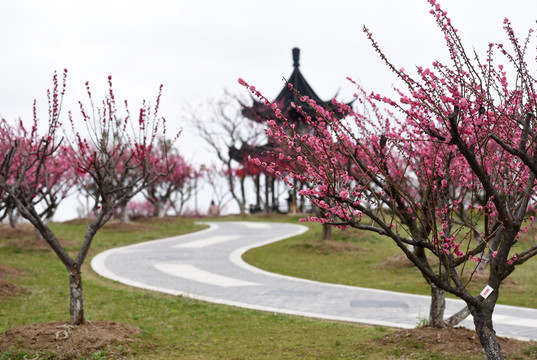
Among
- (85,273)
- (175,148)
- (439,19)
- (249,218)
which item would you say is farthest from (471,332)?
(175,148)

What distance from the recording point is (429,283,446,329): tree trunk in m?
7.57

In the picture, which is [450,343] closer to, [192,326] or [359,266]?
[192,326]

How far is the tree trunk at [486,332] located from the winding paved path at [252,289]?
11.6ft

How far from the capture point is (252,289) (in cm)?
1381

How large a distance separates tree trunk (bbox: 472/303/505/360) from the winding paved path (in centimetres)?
352

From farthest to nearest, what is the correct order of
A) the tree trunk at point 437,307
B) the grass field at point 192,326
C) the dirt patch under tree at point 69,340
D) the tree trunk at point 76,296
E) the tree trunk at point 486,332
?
the tree trunk at point 76,296, the tree trunk at point 437,307, the grass field at point 192,326, the dirt patch under tree at point 69,340, the tree trunk at point 486,332

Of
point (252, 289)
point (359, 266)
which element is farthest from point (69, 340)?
point (359, 266)

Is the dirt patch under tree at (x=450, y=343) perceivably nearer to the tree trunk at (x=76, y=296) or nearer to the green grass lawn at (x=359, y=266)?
the green grass lawn at (x=359, y=266)

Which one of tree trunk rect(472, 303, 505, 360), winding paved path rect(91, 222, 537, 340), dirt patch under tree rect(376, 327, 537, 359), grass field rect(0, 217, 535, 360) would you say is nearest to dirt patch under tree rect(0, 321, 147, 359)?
grass field rect(0, 217, 535, 360)

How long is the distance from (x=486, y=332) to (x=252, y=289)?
30.0ft

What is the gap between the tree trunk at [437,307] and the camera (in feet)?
24.8

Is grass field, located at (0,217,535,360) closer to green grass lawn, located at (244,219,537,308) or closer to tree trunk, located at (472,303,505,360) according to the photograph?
green grass lawn, located at (244,219,537,308)

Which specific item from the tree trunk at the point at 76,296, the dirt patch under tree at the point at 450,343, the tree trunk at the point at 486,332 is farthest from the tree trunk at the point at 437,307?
the tree trunk at the point at 76,296

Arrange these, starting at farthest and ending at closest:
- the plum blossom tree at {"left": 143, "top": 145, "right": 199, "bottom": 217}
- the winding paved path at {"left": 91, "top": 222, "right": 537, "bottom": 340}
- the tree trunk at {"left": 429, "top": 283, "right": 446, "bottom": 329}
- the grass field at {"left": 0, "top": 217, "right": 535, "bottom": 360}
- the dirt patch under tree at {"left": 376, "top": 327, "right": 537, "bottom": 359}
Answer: the plum blossom tree at {"left": 143, "top": 145, "right": 199, "bottom": 217} → the winding paved path at {"left": 91, "top": 222, "right": 537, "bottom": 340} → the tree trunk at {"left": 429, "top": 283, "right": 446, "bottom": 329} → the grass field at {"left": 0, "top": 217, "right": 535, "bottom": 360} → the dirt patch under tree at {"left": 376, "top": 327, "right": 537, "bottom": 359}
